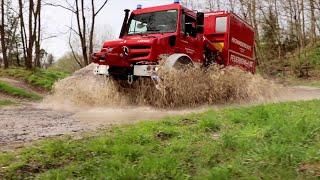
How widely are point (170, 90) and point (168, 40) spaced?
1.67m

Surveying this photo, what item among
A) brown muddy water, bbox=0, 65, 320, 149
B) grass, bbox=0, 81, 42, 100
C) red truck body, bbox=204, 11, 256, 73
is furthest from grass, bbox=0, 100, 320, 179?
grass, bbox=0, 81, 42, 100

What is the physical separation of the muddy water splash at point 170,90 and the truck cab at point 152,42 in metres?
0.47

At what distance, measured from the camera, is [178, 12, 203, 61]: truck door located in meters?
13.5

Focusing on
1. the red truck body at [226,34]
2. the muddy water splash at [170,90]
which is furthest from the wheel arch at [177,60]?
the red truck body at [226,34]

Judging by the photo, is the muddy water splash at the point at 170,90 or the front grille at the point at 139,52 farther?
the front grille at the point at 139,52

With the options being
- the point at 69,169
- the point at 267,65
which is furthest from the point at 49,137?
the point at 267,65

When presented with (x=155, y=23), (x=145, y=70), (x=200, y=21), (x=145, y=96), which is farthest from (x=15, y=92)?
(x=200, y=21)

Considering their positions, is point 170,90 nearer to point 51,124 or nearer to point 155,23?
point 155,23

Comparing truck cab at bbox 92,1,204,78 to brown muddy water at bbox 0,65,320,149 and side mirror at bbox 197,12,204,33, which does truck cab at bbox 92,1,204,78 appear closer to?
side mirror at bbox 197,12,204,33

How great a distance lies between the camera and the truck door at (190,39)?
44.2 feet

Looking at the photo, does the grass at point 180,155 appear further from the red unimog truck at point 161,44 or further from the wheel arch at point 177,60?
the red unimog truck at point 161,44

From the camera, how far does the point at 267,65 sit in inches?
1617

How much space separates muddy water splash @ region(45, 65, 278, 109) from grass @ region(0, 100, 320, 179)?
5.02m

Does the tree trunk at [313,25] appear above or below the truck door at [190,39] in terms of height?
above
